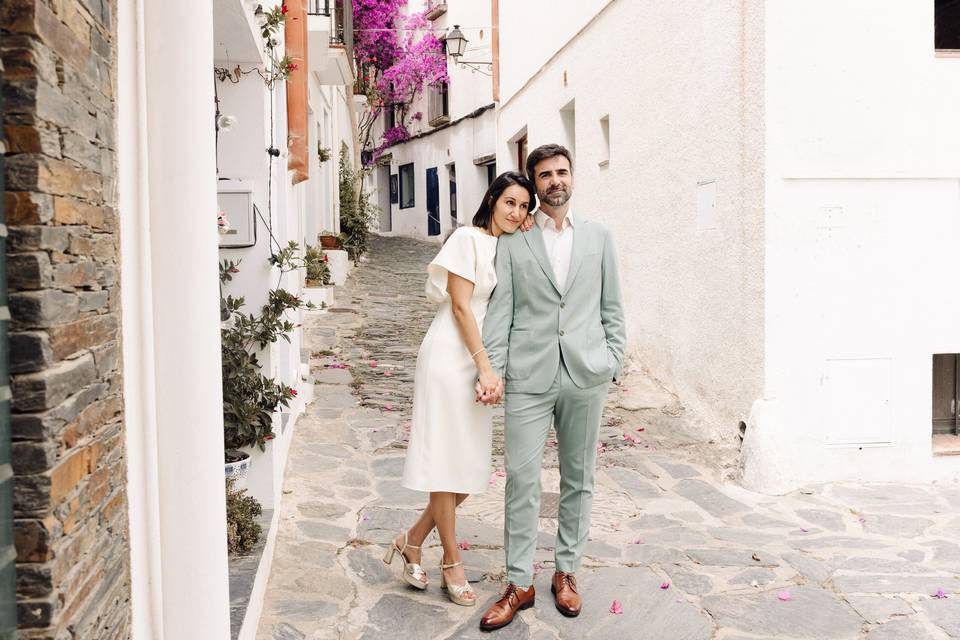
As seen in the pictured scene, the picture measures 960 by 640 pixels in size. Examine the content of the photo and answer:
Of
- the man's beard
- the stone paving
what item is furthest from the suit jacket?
the stone paving

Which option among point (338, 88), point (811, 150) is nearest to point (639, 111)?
point (811, 150)

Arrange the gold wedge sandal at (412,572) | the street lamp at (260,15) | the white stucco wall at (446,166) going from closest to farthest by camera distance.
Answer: the gold wedge sandal at (412,572), the street lamp at (260,15), the white stucco wall at (446,166)

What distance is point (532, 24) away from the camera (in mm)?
12508

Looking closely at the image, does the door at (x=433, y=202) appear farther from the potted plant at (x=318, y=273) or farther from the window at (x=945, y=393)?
the window at (x=945, y=393)

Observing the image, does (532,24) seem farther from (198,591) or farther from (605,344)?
(198,591)

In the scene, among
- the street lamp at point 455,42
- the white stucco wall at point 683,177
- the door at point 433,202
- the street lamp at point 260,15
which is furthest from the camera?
the door at point 433,202

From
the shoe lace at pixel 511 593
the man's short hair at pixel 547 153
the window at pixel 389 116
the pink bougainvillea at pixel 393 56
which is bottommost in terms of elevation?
the shoe lace at pixel 511 593

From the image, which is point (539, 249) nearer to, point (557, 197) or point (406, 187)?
point (557, 197)

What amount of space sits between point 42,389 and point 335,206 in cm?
1474

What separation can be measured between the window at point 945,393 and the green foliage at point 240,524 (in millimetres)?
4749

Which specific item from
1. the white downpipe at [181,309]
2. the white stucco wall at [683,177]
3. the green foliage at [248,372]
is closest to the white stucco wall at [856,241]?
the white stucco wall at [683,177]

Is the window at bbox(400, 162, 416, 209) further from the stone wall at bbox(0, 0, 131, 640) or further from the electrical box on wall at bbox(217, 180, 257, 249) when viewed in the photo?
the stone wall at bbox(0, 0, 131, 640)

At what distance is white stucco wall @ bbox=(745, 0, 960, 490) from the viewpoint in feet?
19.2

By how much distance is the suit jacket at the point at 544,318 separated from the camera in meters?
3.73
